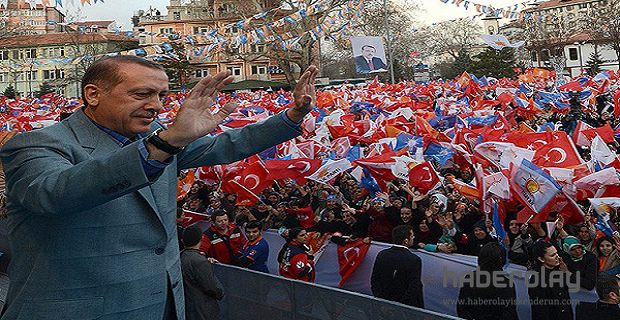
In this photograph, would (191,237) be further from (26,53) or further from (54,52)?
(54,52)

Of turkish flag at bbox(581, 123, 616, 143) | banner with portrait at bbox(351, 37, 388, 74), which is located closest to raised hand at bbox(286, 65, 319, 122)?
turkish flag at bbox(581, 123, 616, 143)

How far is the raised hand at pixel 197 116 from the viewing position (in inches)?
59.4

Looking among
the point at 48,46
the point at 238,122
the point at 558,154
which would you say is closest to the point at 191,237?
the point at 558,154

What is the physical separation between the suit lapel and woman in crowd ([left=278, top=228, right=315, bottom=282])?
12.6 ft

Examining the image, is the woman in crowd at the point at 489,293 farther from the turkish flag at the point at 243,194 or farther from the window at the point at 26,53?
the window at the point at 26,53

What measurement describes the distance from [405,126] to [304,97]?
374 inches

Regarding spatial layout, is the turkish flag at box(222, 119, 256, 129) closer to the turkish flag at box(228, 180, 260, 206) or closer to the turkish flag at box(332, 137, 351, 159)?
the turkish flag at box(332, 137, 351, 159)

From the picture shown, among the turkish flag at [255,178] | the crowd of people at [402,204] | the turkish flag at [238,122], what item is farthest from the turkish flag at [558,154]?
the turkish flag at [238,122]

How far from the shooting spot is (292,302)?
450 cm

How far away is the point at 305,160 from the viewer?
7891mm

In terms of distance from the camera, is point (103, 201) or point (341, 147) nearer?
point (103, 201)

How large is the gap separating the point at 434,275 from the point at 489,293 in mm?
938

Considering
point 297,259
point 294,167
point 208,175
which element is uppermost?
point 294,167

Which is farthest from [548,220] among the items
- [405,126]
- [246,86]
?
[246,86]
